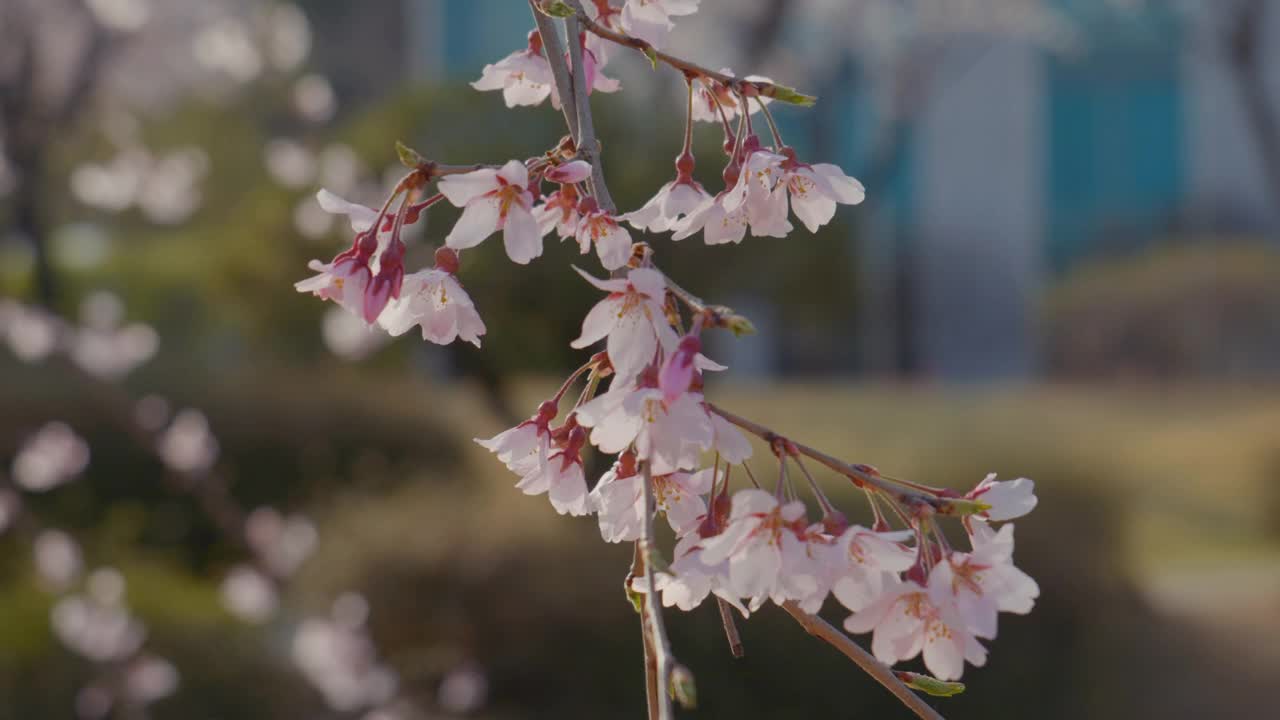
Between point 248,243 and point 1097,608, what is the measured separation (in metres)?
3.89

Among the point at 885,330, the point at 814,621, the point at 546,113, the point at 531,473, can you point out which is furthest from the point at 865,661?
the point at 885,330

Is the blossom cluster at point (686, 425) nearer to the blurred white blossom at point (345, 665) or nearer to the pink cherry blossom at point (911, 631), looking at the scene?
the pink cherry blossom at point (911, 631)

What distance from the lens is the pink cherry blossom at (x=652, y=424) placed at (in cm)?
55

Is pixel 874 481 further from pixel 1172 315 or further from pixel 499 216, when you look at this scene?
pixel 1172 315

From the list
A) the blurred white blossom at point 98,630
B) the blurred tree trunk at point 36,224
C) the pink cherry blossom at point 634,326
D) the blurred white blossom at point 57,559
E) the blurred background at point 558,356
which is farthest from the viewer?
the blurred tree trunk at point 36,224

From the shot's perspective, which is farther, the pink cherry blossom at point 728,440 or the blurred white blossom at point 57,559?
the blurred white blossom at point 57,559

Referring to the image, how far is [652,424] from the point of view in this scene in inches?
22.1

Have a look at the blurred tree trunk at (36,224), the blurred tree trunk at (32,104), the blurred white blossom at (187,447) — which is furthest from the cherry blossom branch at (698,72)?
the blurred tree trunk at (32,104)

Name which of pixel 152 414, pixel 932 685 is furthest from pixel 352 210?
pixel 152 414

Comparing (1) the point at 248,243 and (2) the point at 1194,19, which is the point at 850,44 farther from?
(1) the point at 248,243

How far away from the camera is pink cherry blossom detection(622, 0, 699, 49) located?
2.52ft

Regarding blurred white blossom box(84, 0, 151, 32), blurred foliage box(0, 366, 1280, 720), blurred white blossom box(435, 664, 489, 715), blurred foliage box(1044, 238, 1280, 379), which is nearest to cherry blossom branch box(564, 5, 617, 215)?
blurred foliage box(0, 366, 1280, 720)

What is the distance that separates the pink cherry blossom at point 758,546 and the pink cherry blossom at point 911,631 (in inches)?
1.9

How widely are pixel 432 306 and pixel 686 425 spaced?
175 millimetres
